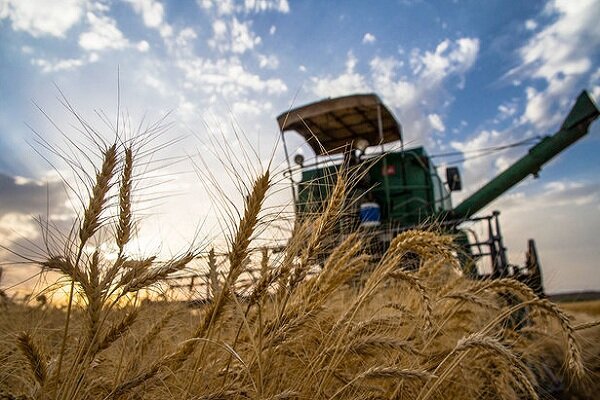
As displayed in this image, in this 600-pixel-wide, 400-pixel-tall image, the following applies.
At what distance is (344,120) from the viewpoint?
30.0 ft

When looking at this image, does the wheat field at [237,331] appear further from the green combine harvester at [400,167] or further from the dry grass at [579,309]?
the green combine harvester at [400,167]

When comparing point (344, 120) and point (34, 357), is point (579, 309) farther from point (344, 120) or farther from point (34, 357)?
point (34, 357)

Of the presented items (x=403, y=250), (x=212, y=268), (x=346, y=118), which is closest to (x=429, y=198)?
(x=346, y=118)

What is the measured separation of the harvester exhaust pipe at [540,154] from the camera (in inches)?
318

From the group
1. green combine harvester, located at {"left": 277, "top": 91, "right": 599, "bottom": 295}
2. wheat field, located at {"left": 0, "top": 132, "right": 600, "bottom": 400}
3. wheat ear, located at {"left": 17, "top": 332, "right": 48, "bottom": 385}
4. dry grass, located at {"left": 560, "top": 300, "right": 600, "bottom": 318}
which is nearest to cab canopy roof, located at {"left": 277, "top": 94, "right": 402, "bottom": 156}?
green combine harvester, located at {"left": 277, "top": 91, "right": 599, "bottom": 295}

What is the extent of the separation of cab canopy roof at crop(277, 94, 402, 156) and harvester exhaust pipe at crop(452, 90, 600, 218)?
224cm

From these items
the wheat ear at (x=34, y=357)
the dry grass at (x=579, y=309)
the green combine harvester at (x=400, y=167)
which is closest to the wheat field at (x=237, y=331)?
the wheat ear at (x=34, y=357)

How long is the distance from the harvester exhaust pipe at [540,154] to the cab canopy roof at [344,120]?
2238 mm

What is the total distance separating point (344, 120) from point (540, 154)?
4066 millimetres

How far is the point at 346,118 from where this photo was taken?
9.07 m

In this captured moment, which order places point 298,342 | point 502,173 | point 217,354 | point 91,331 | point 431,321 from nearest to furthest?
1. point 91,331
2. point 217,354
3. point 431,321
4. point 298,342
5. point 502,173

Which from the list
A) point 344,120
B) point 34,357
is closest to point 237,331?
point 34,357

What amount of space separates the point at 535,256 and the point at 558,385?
3487 mm

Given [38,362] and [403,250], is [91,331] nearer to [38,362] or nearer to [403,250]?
[38,362]
